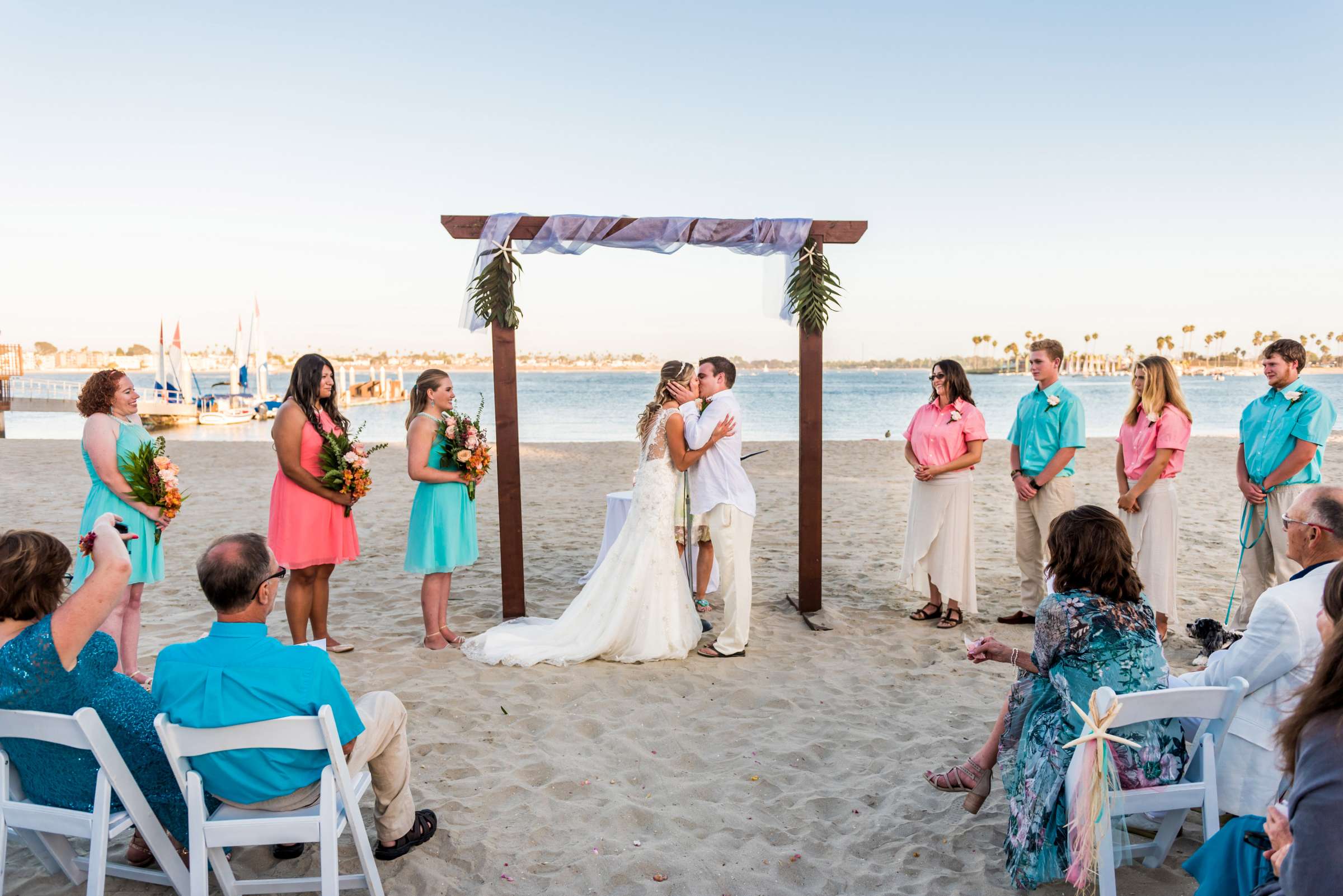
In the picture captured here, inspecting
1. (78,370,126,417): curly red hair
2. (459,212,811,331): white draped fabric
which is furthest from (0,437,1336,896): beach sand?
(459,212,811,331): white draped fabric

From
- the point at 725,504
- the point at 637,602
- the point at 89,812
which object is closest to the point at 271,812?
the point at 89,812

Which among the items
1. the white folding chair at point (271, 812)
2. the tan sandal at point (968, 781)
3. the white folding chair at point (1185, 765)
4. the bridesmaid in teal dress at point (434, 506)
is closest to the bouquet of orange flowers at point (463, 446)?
the bridesmaid in teal dress at point (434, 506)

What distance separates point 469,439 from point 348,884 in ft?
9.83

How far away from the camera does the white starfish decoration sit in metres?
2.51

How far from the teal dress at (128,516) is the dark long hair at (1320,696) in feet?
16.7

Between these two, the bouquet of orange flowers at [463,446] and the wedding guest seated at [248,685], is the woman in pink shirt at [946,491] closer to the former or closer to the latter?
the bouquet of orange flowers at [463,446]

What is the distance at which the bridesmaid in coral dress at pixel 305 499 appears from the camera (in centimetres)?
495

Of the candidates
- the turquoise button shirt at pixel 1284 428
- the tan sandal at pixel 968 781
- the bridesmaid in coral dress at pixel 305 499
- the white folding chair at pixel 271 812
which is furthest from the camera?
the turquoise button shirt at pixel 1284 428

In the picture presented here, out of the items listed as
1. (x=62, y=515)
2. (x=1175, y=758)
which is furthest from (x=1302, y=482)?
(x=62, y=515)

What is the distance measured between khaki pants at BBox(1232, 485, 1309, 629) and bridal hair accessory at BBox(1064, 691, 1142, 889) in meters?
3.64

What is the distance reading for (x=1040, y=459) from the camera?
20.0ft

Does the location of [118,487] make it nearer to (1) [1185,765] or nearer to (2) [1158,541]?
(1) [1185,765]

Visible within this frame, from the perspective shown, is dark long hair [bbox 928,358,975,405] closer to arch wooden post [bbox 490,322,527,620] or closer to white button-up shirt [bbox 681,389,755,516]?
white button-up shirt [bbox 681,389,755,516]

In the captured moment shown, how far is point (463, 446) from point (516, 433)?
0.78 m
